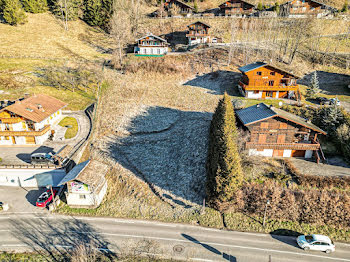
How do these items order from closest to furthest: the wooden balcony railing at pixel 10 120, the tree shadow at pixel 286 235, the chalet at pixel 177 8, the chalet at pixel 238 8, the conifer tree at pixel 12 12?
the tree shadow at pixel 286 235
the wooden balcony railing at pixel 10 120
the conifer tree at pixel 12 12
the chalet at pixel 238 8
the chalet at pixel 177 8

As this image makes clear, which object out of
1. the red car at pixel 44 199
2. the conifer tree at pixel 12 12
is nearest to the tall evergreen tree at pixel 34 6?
the conifer tree at pixel 12 12

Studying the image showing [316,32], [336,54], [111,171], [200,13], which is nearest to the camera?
[111,171]

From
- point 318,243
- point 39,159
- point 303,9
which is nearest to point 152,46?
point 39,159

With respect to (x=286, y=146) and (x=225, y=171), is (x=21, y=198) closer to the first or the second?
(x=225, y=171)

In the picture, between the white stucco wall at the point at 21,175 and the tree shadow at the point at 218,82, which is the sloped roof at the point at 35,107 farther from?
the tree shadow at the point at 218,82

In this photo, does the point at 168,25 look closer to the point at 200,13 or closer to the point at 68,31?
the point at 200,13

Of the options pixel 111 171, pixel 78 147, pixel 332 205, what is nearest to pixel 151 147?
pixel 111 171

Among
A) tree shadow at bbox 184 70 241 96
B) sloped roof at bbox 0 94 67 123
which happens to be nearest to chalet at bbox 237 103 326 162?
tree shadow at bbox 184 70 241 96

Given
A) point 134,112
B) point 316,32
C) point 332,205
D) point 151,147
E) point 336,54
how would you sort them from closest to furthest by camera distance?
point 332,205 → point 151,147 → point 134,112 → point 336,54 → point 316,32
